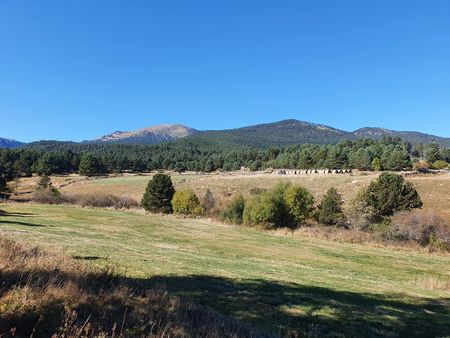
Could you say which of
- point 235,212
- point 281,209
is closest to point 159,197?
point 235,212

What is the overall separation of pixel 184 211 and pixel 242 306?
145ft

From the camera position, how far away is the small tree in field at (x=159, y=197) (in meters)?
56.8

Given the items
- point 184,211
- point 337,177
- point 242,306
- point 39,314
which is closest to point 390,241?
point 184,211

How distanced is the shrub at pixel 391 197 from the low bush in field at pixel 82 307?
1744 inches

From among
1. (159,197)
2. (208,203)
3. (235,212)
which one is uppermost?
(159,197)

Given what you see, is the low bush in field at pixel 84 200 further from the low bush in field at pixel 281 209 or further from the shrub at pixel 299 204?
the shrub at pixel 299 204

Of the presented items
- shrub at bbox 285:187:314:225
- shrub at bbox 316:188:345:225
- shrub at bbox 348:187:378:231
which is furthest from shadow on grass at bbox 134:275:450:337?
shrub at bbox 285:187:314:225

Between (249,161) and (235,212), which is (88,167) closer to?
(249,161)

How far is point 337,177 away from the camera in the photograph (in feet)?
287

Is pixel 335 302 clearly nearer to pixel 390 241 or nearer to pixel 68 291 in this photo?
pixel 68 291

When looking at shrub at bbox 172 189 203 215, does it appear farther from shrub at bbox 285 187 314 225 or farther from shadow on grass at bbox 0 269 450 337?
shadow on grass at bbox 0 269 450 337

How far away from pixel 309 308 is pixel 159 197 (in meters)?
47.1

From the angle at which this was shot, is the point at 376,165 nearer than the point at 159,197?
No

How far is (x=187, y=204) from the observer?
178 ft
